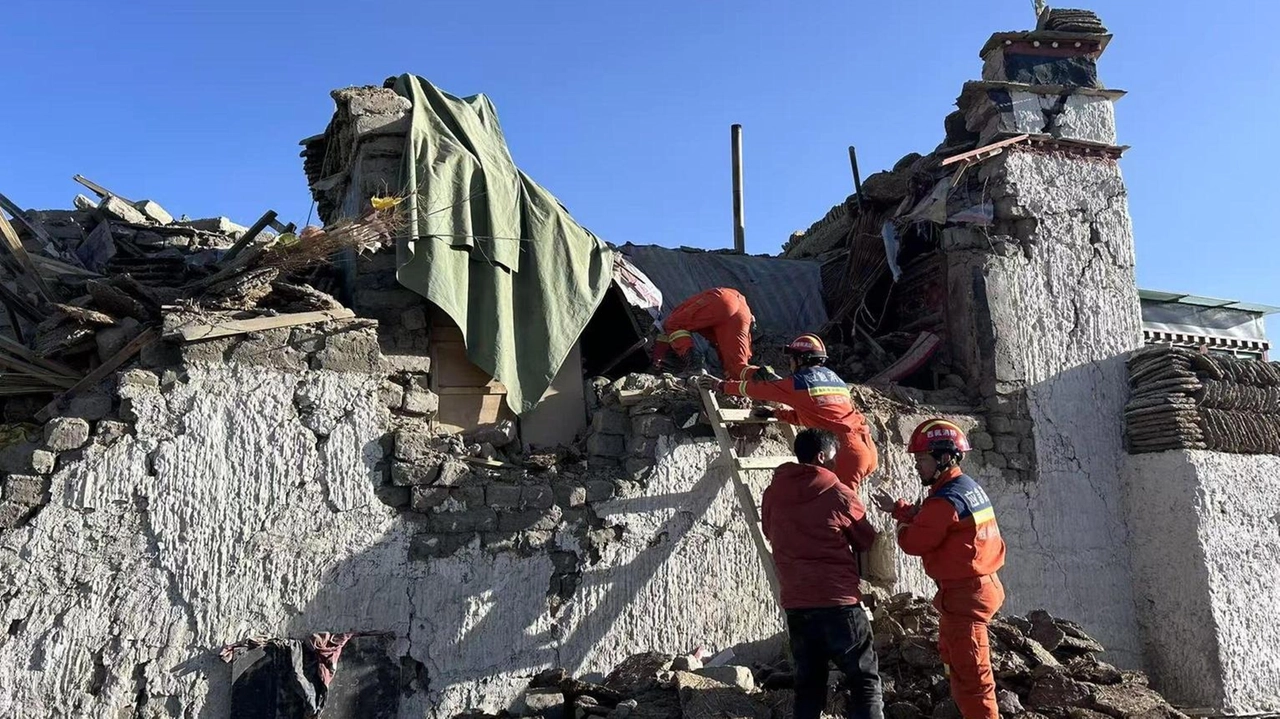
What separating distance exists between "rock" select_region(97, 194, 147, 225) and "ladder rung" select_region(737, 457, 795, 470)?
229 inches

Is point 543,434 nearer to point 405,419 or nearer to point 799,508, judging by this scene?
point 405,419

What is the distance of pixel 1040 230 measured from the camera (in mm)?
8180

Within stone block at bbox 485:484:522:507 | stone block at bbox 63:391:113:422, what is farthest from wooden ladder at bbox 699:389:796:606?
stone block at bbox 63:391:113:422

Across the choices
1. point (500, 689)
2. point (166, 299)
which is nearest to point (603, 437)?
point (500, 689)

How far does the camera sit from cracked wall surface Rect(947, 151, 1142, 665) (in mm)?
7430

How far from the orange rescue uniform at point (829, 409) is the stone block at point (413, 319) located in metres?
2.10

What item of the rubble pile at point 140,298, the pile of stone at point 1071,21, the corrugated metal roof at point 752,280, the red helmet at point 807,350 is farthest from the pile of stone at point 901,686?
the pile of stone at point 1071,21

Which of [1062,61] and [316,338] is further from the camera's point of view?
[1062,61]

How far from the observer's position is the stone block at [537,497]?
5.93 m

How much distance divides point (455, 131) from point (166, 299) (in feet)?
7.22

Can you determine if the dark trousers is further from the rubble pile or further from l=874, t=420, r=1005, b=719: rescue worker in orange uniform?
the rubble pile

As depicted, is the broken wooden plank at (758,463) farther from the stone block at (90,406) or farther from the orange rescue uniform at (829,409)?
the stone block at (90,406)

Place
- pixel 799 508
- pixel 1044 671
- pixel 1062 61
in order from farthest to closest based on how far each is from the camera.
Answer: pixel 1062 61
pixel 1044 671
pixel 799 508

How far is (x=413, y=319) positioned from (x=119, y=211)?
4.07 m
